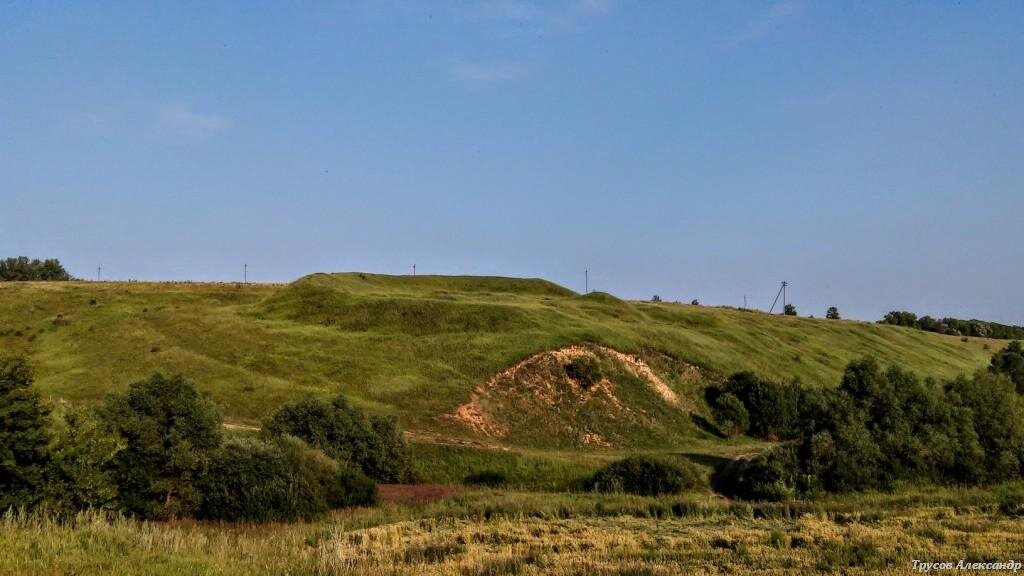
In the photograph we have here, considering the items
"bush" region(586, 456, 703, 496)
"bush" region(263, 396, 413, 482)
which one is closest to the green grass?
"bush" region(586, 456, 703, 496)

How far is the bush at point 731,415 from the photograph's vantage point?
55.1 metres

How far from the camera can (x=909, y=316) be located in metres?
146

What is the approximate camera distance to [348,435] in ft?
122

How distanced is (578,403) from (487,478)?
14681 millimetres

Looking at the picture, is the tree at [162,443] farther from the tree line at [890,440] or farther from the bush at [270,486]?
the tree line at [890,440]

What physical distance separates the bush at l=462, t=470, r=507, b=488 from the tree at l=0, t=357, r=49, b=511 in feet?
66.5

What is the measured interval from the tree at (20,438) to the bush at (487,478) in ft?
66.5

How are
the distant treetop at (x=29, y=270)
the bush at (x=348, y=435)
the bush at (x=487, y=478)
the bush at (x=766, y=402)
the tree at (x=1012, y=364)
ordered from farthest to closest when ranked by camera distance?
the distant treetop at (x=29, y=270) → the tree at (x=1012, y=364) → the bush at (x=766, y=402) → the bush at (x=487, y=478) → the bush at (x=348, y=435)

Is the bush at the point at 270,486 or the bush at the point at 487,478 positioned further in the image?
the bush at the point at 487,478

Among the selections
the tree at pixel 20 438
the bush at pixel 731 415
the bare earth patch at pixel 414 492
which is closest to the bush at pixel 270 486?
the bare earth patch at pixel 414 492

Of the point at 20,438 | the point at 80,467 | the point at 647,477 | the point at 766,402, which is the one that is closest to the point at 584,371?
the point at 766,402

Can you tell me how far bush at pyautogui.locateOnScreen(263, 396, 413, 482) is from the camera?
1432 inches

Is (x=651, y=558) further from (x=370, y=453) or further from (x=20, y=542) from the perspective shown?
(x=370, y=453)

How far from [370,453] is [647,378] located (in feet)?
87.0
